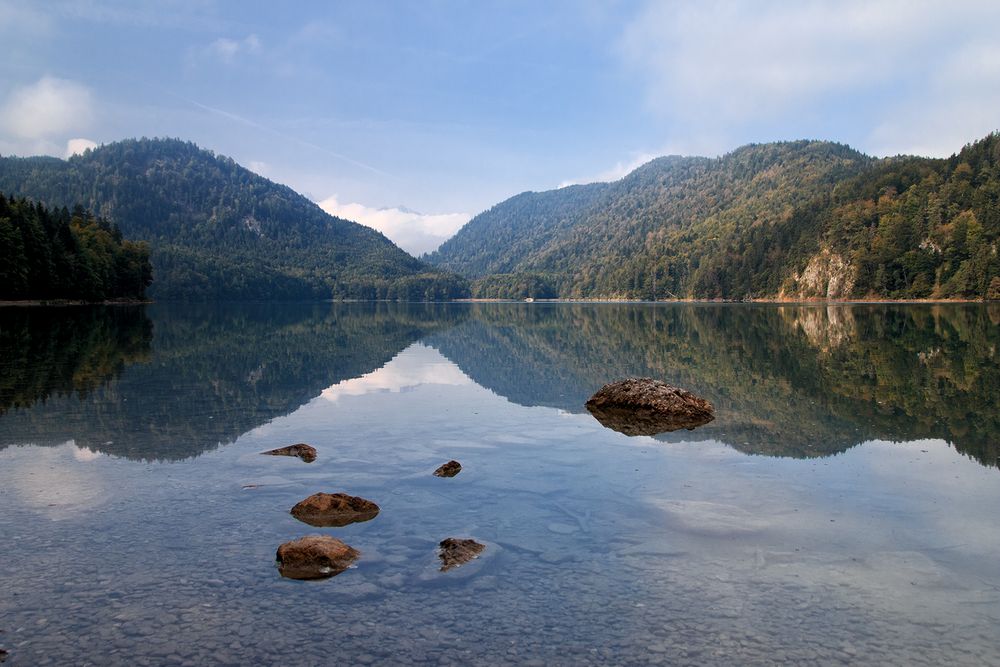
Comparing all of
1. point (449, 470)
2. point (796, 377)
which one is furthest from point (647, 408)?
point (796, 377)

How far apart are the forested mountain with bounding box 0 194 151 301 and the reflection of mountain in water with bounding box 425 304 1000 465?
7547 cm

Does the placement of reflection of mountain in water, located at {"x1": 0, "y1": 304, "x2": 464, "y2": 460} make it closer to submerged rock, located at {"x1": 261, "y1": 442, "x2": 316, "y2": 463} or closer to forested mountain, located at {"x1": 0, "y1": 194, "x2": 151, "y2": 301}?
submerged rock, located at {"x1": 261, "y1": 442, "x2": 316, "y2": 463}

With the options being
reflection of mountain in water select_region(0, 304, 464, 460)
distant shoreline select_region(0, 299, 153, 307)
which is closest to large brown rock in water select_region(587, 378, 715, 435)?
reflection of mountain in water select_region(0, 304, 464, 460)

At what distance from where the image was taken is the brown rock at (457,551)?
908 centimetres

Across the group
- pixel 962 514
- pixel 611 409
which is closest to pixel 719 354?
pixel 611 409

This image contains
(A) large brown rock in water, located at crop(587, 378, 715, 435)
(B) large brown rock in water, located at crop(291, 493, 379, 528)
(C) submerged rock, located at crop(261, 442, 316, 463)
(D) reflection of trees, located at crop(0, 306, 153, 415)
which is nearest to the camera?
(B) large brown rock in water, located at crop(291, 493, 379, 528)

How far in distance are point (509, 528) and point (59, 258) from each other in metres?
115

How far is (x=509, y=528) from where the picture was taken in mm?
10547

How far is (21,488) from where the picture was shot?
12266 mm

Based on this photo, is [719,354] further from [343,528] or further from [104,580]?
[104,580]

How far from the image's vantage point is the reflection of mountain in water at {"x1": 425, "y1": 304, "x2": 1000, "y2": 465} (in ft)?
57.6

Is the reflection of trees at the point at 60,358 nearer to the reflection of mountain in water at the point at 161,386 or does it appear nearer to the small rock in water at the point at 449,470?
the reflection of mountain in water at the point at 161,386

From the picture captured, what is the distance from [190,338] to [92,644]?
49.1 meters

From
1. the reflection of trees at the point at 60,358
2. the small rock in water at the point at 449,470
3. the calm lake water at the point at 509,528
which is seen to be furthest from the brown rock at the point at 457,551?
the reflection of trees at the point at 60,358
